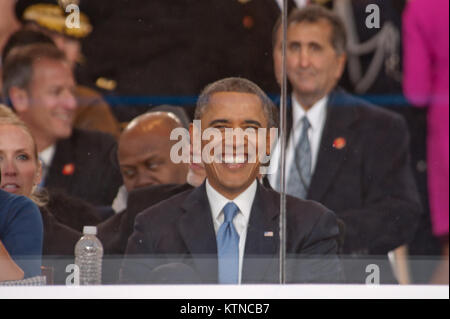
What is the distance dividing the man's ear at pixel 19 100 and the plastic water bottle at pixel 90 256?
77 cm

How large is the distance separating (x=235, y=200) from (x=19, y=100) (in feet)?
4.47

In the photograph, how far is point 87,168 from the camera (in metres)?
6.27

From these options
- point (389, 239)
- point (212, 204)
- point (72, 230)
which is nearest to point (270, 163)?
point (212, 204)

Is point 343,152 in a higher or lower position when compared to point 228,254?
higher

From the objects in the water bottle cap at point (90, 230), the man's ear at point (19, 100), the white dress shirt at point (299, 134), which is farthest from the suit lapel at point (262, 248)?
the man's ear at point (19, 100)

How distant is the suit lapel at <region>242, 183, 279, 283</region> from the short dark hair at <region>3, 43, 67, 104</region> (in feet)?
4.79

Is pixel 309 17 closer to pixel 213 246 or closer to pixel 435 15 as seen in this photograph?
pixel 435 15

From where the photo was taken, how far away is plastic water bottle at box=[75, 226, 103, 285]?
626 cm

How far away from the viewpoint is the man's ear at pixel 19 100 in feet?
20.5

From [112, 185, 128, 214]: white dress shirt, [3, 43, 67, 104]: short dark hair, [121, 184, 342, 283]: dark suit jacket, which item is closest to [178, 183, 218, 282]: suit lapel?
[121, 184, 342, 283]: dark suit jacket

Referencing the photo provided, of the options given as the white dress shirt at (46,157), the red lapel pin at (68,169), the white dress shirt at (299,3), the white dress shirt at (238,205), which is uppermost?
the white dress shirt at (299,3)

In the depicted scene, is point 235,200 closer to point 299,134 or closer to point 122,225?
point 299,134

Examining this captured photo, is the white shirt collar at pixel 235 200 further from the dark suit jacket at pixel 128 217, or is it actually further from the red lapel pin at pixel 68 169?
the red lapel pin at pixel 68 169

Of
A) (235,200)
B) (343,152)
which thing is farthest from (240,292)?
(343,152)
